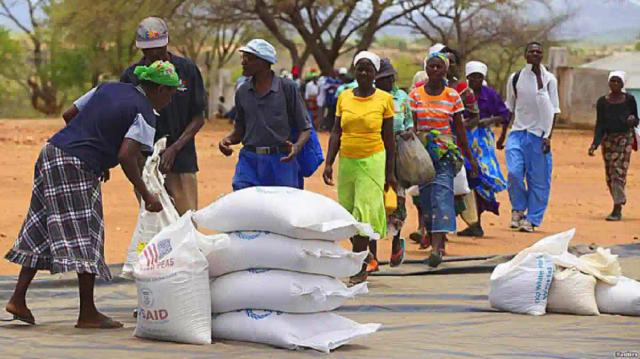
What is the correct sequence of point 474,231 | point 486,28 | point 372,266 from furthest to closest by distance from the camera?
point 486,28 → point 474,231 → point 372,266

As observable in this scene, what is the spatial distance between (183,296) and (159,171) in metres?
1.62

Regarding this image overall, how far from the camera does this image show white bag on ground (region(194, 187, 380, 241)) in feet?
19.9

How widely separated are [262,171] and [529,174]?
15.7 feet

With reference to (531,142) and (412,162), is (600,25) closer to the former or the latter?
(531,142)

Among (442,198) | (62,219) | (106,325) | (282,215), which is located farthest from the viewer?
(442,198)

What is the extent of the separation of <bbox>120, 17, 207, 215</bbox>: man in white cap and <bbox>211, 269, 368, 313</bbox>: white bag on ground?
1741 mm

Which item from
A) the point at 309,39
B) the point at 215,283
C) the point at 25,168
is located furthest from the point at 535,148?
the point at 309,39

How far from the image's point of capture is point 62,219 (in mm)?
6324

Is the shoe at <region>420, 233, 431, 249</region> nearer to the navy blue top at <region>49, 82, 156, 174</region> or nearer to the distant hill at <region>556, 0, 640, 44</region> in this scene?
the navy blue top at <region>49, 82, 156, 174</region>

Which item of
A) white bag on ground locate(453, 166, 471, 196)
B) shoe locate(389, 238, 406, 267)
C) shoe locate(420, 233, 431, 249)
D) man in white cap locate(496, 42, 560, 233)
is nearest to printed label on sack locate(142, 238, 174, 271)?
shoe locate(389, 238, 406, 267)

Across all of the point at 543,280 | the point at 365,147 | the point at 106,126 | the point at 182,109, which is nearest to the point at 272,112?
the point at 182,109

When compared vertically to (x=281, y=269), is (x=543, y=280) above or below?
below

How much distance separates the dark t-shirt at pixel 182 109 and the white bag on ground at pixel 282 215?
164 cm

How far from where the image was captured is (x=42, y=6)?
52156 mm
